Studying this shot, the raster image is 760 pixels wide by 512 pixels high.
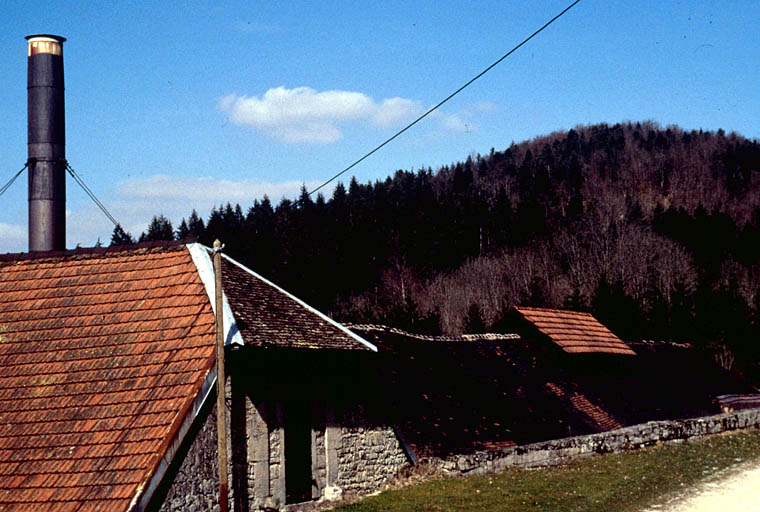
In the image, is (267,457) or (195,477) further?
(267,457)

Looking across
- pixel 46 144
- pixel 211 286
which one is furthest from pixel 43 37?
pixel 211 286

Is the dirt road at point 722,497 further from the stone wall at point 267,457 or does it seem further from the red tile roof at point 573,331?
the red tile roof at point 573,331

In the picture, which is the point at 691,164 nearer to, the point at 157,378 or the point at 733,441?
the point at 733,441

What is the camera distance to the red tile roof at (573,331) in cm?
2867

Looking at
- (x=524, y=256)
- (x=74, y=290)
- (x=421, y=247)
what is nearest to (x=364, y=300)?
(x=421, y=247)

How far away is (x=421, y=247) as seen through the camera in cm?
8544

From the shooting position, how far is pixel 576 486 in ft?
55.0

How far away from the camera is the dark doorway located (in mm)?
15953

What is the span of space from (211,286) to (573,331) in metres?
18.5

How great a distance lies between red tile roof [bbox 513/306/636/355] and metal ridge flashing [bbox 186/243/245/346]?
16.0m

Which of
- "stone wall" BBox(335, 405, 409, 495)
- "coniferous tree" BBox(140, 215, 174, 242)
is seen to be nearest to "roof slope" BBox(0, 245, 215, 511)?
"stone wall" BBox(335, 405, 409, 495)

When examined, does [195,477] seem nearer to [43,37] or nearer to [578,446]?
[578,446]

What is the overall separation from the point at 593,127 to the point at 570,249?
76.3 m

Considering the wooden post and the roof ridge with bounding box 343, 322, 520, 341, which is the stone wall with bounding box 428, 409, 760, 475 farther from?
the wooden post
